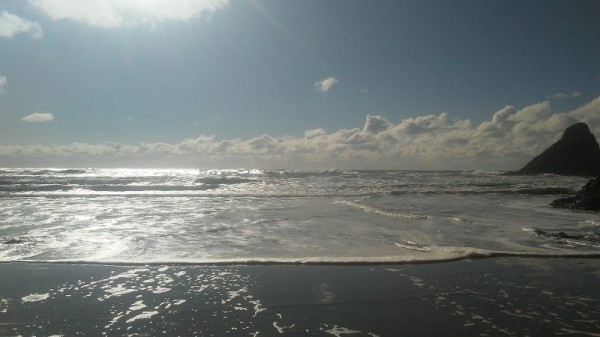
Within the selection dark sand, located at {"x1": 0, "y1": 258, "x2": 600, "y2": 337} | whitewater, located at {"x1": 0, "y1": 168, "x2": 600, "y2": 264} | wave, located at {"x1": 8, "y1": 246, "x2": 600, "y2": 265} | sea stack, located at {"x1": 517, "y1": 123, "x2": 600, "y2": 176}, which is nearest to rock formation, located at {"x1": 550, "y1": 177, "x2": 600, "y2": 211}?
whitewater, located at {"x1": 0, "y1": 168, "x2": 600, "y2": 264}

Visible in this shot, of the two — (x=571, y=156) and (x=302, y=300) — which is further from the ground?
(x=571, y=156)

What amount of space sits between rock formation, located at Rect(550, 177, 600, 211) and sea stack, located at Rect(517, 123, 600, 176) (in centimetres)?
6878

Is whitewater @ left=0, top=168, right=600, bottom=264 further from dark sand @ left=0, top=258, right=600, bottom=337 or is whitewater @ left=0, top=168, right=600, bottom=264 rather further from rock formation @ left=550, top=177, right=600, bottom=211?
rock formation @ left=550, top=177, right=600, bottom=211

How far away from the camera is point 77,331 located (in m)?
5.11

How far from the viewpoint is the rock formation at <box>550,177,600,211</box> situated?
1914 centimetres

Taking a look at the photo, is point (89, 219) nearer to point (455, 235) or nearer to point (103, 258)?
point (103, 258)

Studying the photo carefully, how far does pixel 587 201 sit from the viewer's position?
63.3 feet

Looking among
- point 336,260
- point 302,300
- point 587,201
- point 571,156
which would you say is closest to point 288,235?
point 336,260

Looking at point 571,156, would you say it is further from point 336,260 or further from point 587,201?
point 336,260

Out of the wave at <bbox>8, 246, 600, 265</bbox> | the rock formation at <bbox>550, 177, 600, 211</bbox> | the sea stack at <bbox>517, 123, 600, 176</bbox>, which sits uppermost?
the sea stack at <bbox>517, 123, 600, 176</bbox>

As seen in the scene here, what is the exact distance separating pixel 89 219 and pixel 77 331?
1218 cm

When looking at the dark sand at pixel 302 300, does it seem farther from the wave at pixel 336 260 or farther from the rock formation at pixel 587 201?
the rock formation at pixel 587 201

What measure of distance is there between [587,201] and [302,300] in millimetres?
19069

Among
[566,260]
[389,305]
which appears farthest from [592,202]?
[389,305]
